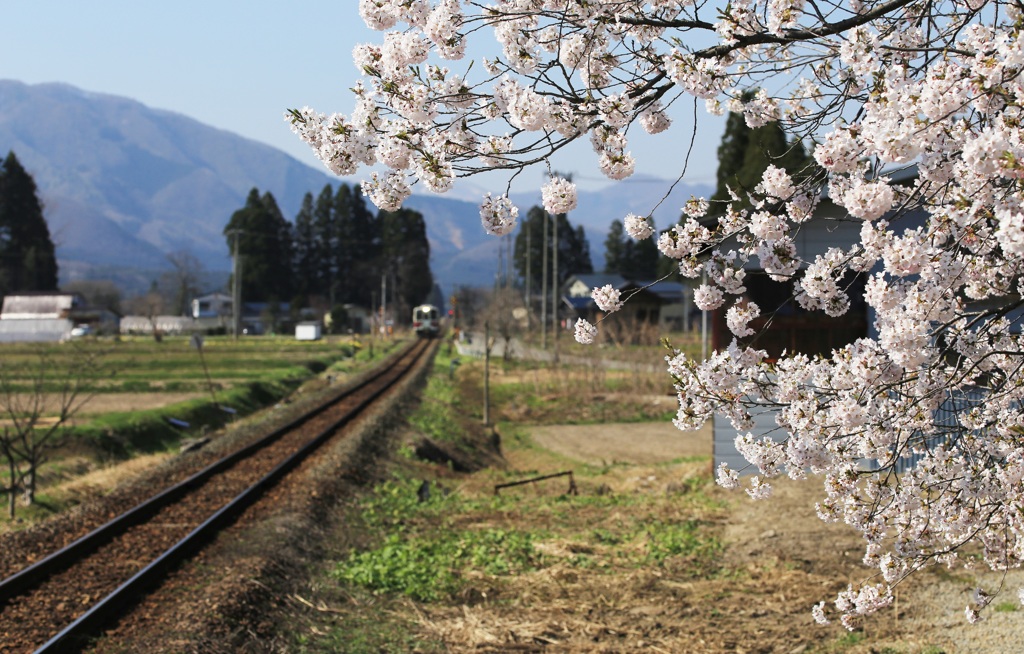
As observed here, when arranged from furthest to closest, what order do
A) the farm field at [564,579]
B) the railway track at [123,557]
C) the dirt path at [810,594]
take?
1. the railway track at [123,557]
2. the farm field at [564,579]
3. the dirt path at [810,594]

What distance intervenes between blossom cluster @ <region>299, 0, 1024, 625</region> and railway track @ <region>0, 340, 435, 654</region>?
4504 millimetres

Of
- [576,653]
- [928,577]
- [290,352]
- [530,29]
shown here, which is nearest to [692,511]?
[928,577]

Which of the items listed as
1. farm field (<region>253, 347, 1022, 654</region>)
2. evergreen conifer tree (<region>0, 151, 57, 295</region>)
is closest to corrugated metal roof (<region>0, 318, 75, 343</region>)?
evergreen conifer tree (<region>0, 151, 57, 295</region>)

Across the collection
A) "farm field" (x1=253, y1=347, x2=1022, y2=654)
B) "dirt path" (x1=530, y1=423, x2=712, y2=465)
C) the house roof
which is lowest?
"dirt path" (x1=530, y1=423, x2=712, y2=465)

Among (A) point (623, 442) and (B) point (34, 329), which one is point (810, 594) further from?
(B) point (34, 329)

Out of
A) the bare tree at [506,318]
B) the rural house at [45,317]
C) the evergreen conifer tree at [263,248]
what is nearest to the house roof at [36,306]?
the rural house at [45,317]

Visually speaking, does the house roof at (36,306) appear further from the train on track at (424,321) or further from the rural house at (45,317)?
the train on track at (424,321)

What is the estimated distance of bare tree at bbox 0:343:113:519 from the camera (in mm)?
13398

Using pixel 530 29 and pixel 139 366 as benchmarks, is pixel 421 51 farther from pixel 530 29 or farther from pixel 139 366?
pixel 139 366

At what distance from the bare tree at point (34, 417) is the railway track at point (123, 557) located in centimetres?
227

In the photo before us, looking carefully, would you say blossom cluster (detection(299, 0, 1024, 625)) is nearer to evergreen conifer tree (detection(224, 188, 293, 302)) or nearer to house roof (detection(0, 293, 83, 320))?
house roof (detection(0, 293, 83, 320))

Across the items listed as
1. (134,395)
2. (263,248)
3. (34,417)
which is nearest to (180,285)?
(263,248)

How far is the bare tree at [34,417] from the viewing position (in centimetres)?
1340

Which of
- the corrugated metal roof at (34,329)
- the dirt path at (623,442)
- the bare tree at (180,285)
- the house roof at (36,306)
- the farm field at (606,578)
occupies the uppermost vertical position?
the bare tree at (180,285)
